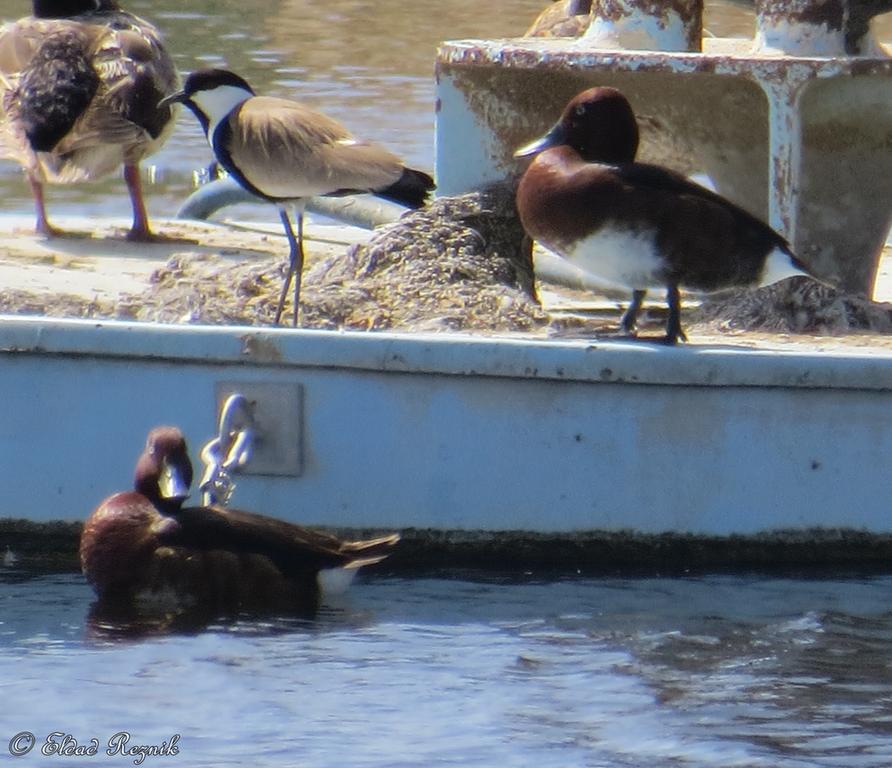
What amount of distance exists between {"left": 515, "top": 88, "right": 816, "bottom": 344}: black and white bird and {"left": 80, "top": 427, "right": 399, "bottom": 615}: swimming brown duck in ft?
3.73

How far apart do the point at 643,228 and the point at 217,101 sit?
198cm

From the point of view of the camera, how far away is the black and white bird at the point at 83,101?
9609 mm

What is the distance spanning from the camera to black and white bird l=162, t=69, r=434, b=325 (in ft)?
25.1

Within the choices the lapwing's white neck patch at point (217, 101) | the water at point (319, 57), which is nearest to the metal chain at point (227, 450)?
the lapwing's white neck patch at point (217, 101)

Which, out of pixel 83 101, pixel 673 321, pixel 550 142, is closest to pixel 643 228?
pixel 673 321

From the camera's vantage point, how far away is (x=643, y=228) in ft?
22.4

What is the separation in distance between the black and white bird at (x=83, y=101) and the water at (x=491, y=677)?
3090 mm

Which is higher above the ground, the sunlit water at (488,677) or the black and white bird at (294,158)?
the black and white bird at (294,158)

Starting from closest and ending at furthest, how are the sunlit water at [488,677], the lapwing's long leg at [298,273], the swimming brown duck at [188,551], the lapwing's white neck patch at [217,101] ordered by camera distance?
the sunlit water at [488,677], the swimming brown duck at [188,551], the lapwing's long leg at [298,273], the lapwing's white neck patch at [217,101]

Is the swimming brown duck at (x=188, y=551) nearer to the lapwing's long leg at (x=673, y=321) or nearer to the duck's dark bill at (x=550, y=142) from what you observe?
the lapwing's long leg at (x=673, y=321)

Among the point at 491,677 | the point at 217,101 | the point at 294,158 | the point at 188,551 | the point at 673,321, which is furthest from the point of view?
the point at 217,101

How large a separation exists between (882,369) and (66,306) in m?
3.05

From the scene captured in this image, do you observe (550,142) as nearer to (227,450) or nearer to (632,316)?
(632,316)

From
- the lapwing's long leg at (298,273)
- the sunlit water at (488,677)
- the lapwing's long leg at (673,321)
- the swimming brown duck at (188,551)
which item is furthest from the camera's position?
the lapwing's long leg at (298,273)
